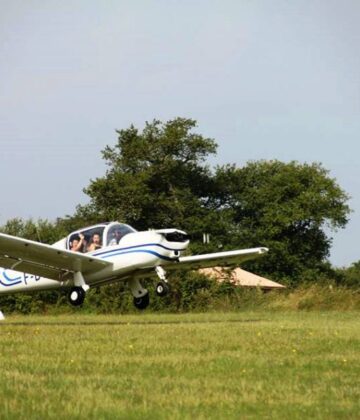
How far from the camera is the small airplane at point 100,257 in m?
22.9

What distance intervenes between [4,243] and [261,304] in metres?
18.3

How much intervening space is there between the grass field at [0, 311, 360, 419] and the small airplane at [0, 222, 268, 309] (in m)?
7.54

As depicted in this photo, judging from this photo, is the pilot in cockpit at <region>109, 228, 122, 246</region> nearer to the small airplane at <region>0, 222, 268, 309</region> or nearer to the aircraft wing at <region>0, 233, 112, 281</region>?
the small airplane at <region>0, 222, 268, 309</region>

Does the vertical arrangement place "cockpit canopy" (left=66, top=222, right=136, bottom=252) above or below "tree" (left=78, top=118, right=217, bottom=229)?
below

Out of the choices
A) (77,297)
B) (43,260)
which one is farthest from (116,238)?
(43,260)

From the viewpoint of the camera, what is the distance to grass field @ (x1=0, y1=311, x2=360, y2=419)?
7824mm

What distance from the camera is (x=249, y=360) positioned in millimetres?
11422

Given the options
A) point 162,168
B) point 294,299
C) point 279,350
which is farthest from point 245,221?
point 279,350

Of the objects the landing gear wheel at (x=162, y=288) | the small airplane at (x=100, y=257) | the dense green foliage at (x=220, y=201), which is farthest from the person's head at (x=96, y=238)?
the dense green foliage at (x=220, y=201)

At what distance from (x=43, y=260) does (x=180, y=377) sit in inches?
546

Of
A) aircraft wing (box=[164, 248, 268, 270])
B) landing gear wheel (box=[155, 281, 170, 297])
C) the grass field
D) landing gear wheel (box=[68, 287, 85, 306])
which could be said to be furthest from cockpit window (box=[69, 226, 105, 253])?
the grass field

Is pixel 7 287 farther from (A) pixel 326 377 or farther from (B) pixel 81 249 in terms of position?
(A) pixel 326 377

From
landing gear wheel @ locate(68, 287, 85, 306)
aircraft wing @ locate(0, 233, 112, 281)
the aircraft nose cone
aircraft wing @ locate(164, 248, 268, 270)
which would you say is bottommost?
landing gear wheel @ locate(68, 287, 85, 306)

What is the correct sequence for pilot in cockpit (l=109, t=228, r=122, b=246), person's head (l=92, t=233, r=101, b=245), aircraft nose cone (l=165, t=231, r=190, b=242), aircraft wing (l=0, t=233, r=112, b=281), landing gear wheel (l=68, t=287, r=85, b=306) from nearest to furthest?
aircraft wing (l=0, t=233, r=112, b=281)
aircraft nose cone (l=165, t=231, r=190, b=242)
landing gear wheel (l=68, t=287, r=85, b=306)
pilot in cockpit (l=109, t=228, r=122, b=246)
person's head (l=92, t=233, r=101, b=245)
